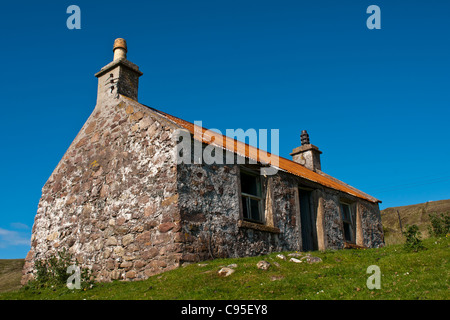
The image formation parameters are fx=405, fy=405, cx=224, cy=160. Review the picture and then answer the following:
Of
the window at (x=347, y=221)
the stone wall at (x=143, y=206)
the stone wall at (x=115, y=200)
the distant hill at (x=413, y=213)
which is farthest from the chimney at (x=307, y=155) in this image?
the distant hill at (x=413, y=213)

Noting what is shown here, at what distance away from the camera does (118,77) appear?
46.2 ft

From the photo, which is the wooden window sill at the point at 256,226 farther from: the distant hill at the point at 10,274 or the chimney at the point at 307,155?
the chimney at the point at 307,155

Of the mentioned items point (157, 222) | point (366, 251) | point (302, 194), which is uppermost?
point (302, 194)

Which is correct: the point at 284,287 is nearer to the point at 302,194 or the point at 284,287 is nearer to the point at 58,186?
the point at 302,194

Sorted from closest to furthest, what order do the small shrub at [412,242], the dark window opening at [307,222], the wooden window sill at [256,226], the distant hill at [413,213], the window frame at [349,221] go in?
the small shrub at [412,242]
the wooden window sill at [256,226]
the dark window opening at [307,222]
the window frame at [349,221]
the distant hill at [413,213]

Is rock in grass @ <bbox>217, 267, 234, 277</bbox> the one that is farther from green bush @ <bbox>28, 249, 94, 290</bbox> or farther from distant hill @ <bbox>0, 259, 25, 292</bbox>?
distant hill @ <bbox>0, 259, 25, 292</bbox>

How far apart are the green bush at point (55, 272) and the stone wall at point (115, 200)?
248 mm

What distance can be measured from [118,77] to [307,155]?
1156 cm

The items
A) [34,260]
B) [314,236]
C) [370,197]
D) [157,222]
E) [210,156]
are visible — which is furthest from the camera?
[370,197]

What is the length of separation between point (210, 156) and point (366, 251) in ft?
15.8

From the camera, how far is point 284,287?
23.7 feet

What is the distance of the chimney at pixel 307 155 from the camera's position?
21641mm

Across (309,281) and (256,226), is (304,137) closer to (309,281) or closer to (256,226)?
(256,226)
